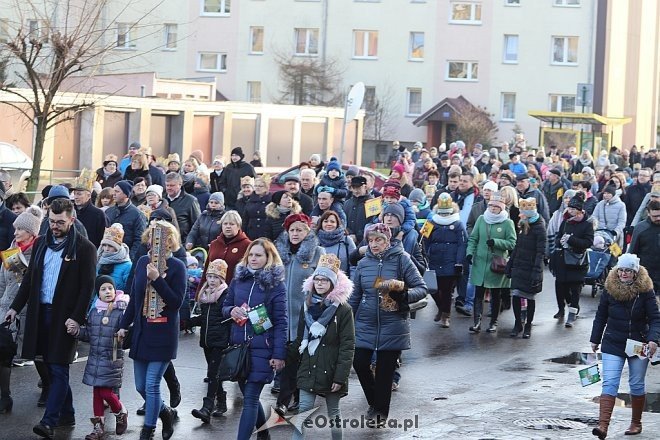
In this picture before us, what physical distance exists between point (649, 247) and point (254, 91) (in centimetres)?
5137

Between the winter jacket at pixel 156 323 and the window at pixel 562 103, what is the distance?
2149 inches

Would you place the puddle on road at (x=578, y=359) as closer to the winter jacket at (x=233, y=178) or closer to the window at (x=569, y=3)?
the winter jacket at (x=233, y=178)

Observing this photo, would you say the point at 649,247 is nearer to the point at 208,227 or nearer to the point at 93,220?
the point at 208,227

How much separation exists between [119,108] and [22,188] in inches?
526

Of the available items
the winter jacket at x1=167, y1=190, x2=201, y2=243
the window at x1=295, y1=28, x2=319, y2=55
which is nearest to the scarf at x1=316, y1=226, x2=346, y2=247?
the winter jacket at x1=167, y1=190, x2=201, y2=243

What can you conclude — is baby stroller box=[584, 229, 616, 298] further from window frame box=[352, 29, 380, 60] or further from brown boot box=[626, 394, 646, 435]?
window frame box=[352, 29, 380, 60]

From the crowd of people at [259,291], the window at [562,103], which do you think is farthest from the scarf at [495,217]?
the window at [562,103]

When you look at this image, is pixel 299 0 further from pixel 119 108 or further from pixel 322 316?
pixel 322 316

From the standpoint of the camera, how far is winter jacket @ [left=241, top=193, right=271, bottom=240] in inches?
687

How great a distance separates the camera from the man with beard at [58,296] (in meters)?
11.0

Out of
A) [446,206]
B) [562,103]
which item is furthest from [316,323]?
[562,103]

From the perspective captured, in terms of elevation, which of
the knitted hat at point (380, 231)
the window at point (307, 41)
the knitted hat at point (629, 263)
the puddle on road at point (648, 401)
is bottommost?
the puddle on road at point (648, 401)

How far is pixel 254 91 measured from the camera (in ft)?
217

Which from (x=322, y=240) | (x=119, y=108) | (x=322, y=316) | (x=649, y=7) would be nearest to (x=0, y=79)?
(x=119, y=108)
